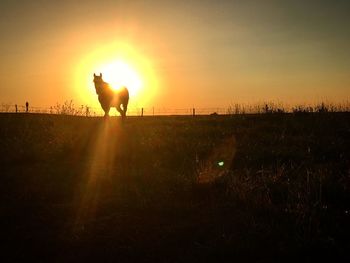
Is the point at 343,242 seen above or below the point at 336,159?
below

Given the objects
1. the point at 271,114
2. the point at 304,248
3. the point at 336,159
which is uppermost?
the point at 271,114

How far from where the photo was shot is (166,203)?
7.81 m

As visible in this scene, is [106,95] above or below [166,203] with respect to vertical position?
above

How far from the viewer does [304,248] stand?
18.8 feet

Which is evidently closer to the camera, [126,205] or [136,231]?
[136,231]

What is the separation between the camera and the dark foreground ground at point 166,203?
5777 mm

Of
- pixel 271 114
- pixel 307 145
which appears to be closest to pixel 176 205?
pixel 307 145

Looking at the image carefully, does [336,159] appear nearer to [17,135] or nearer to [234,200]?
[234,200]

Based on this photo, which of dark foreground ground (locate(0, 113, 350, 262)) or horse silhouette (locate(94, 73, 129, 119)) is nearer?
dark foreground ground (locate(0, 113, 350, 262))

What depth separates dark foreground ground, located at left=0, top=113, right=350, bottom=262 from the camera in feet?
19.0

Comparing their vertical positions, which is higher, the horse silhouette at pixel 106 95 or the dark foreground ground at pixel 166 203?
the horse silhouette at pixel 106 95

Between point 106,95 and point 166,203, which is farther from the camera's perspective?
point 106,95

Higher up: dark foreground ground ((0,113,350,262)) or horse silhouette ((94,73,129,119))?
horse silhouette ((94,73,129,119))

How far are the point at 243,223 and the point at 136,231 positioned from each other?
1.58 meters
